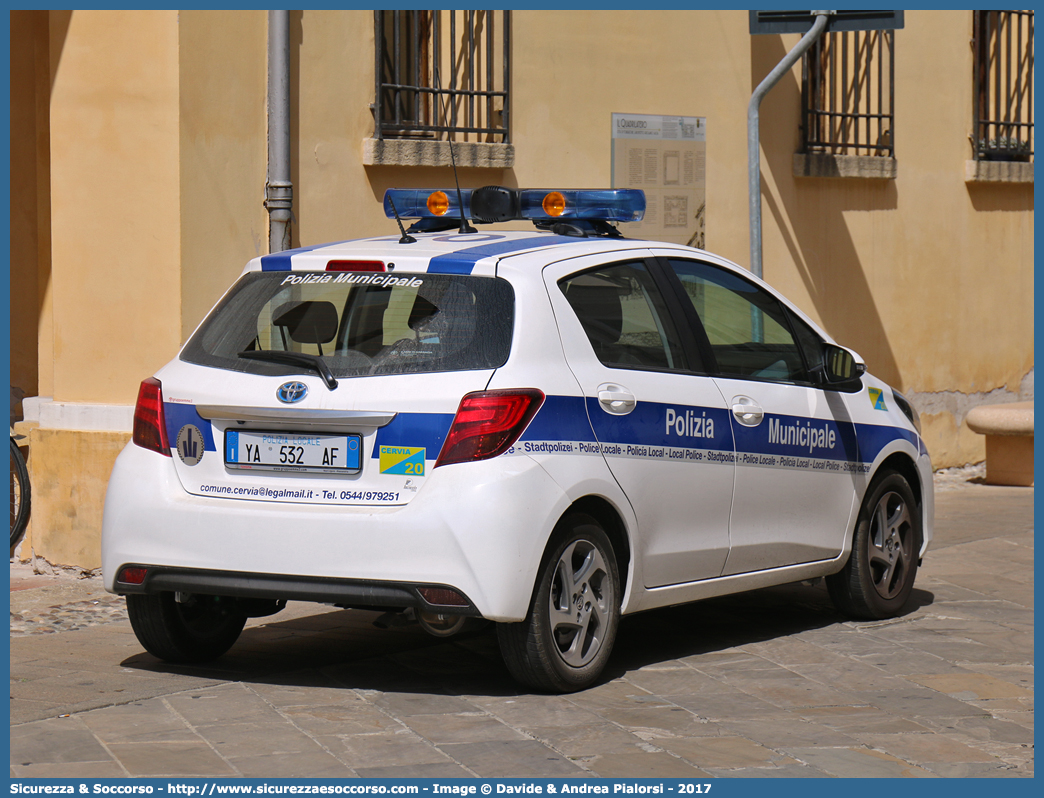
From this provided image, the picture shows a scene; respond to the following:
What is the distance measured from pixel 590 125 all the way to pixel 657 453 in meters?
5.40

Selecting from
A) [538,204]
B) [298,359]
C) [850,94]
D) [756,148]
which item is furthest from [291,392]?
[850,94]

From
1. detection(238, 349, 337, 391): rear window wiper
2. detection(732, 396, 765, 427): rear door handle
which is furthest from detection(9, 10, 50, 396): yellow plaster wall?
detection(732, 396, 765, 427): rear door handle

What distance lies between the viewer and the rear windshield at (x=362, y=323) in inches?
207

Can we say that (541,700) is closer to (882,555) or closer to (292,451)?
(292,451)

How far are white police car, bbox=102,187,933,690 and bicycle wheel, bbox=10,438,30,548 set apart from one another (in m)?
3.07

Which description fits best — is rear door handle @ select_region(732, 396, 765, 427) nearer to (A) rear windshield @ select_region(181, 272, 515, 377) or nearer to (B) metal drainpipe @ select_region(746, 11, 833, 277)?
(A) rear windshield @ select_region(181, 272, 515, 377)

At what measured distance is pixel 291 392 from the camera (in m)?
5.25

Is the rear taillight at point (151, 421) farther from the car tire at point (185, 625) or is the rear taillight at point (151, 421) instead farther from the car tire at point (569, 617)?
the car tire at point (569, 617)

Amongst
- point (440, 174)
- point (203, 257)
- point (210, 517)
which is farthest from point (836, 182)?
point (210, 517)

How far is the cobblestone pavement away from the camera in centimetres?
467

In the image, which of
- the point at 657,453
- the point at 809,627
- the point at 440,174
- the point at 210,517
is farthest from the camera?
the point at 440,174

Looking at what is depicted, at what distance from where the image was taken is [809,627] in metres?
6.93

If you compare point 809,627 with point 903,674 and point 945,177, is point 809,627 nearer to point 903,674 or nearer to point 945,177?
point 903,674

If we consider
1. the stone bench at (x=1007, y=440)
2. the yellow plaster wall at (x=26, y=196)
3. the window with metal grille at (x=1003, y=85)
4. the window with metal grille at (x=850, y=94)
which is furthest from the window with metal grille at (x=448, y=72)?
the window with metal grille at (x=1003, y=85)
